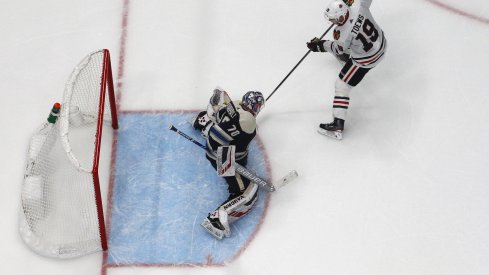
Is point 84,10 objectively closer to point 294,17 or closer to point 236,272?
point 294,17

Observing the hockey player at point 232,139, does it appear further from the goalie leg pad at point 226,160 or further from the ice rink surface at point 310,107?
the ice rink surface at point 310,107

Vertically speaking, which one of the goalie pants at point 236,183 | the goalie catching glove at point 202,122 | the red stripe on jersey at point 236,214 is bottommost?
the red stripe on jersey at point 236,214

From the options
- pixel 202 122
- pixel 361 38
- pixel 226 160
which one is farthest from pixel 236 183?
pixel 361 38

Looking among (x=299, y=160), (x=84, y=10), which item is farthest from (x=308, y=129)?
(x=84, y=10)

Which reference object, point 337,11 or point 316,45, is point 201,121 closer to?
point 316,45

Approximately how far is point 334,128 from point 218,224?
1.01 metres

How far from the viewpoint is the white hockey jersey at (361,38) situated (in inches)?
200

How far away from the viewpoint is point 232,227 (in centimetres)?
502

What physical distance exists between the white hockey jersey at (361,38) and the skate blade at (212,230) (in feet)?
4.48

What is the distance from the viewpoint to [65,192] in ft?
16.5

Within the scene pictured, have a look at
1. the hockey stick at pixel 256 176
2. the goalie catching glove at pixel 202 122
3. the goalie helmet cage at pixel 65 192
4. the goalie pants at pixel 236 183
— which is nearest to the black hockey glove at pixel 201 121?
the goalie catching glove at pixel 202 122

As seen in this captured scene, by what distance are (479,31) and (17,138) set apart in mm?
3223

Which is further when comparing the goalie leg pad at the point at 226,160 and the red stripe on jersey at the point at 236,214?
the red stripe on jersey at the point at 236,214

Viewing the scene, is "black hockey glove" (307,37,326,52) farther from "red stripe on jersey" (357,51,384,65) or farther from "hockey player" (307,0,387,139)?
"red stripe on jersey" (357,51,384,65)
